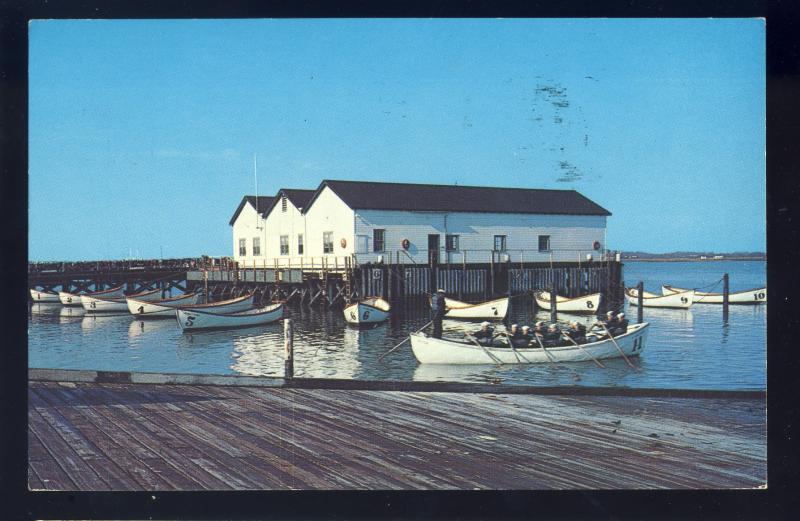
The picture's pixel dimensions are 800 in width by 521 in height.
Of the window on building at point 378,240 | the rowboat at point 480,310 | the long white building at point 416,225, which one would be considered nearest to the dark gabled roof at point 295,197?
the long white building at point 416,225

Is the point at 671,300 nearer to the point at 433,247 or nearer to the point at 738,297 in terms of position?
the point at 738,297

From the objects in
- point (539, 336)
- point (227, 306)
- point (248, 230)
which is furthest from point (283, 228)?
point (539, 336)

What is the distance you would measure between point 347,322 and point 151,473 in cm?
2873

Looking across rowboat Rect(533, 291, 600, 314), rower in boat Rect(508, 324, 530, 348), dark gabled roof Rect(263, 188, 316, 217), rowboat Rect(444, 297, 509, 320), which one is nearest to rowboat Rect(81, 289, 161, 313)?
dark gabled roof Rect(263, 188, 316, 217)

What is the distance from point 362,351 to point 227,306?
39.2 feet

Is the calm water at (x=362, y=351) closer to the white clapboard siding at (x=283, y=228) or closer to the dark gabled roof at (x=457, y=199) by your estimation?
the white clapboard siding at (x=283, y=228)

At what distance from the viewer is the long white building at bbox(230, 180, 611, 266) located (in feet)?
113

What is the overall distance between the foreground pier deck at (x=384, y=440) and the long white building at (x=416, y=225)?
83.3 feet

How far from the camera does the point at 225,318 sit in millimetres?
33250

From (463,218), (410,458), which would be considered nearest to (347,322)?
(463,218)

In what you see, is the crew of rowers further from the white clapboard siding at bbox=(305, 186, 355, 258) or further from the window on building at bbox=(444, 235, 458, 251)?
the window on building at bbox=(444, 235, 458, 251)

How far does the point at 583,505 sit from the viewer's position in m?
6.14

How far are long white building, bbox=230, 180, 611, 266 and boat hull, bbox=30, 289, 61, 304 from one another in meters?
17.2
